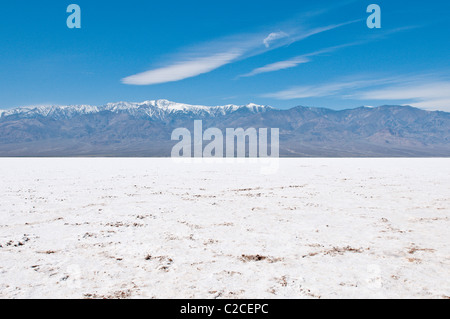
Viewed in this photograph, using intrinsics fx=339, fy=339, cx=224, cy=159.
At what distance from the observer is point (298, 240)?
8.97m

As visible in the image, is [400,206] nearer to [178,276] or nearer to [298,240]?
[298,240]

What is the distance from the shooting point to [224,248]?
8328mm

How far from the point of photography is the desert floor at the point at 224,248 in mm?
5969

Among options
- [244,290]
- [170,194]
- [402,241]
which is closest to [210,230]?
[244,290]

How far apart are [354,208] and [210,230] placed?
6.61m

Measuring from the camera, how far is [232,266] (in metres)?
7.04

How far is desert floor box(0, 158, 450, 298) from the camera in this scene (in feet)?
19.6

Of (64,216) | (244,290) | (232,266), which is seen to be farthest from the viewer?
(64,216)

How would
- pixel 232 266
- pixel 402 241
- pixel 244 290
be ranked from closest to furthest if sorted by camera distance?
pixel 244 290, pixel 232 266, pixel 402 241

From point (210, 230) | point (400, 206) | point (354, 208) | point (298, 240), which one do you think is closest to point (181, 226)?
point (210, 230)
